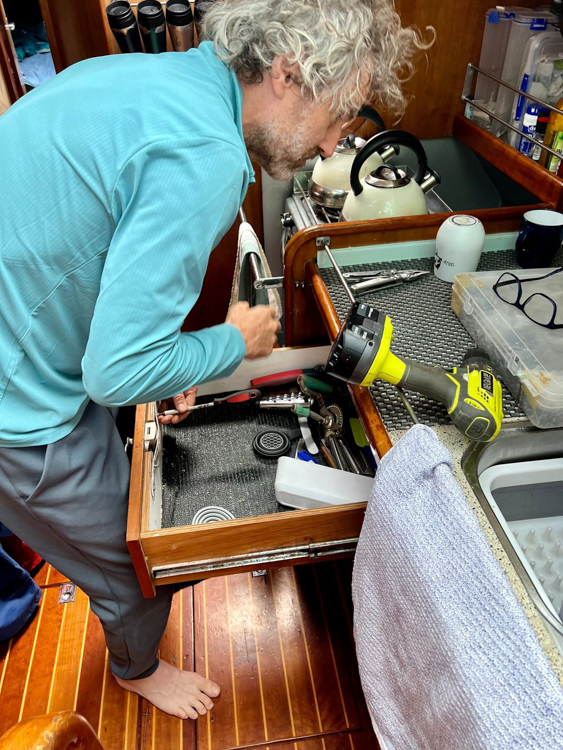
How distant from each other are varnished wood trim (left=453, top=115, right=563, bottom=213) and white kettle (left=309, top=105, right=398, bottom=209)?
236 millimetres

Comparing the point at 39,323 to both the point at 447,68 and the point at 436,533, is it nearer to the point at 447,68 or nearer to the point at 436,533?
the point at 436,533

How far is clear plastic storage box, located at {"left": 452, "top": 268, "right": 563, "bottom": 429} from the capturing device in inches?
33.3

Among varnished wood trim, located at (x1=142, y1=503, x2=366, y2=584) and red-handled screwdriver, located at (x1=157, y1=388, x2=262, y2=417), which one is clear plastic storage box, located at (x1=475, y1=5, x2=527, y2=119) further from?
varnished wood trim, located at (x1=142, y1=503, x2=366, y2=584)

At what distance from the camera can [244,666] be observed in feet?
4.44

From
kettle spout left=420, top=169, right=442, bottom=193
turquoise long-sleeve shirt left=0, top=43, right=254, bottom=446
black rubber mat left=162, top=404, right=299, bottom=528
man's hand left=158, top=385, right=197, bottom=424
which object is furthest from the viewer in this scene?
kettle spout left=420, top=169, right=442, bottom=193

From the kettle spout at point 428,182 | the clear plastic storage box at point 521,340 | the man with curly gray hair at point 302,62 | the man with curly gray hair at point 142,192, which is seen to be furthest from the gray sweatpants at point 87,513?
the kettle spout at point 428,182

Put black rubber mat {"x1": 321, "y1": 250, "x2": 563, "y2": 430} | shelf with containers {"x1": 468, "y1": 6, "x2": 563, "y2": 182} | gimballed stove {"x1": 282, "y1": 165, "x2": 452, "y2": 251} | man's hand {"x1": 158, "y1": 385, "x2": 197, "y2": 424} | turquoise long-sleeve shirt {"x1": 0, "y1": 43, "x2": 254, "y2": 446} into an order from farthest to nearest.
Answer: gimballed stove {"x1": 282, "y1": 165, "x2": 452, "y2": 251}, shelf with containers {"x1": 468, "y1": 6, "x2": 563, "y2": 182}, man's hand {"x1": 158, "y1": 385, "x2": 197, "y2": 424}, black rubber mat {"x1": 321, "y1": 250, "x2": 563, "y2": 430}, turquoise long-sleeve shirt {"x1": 0, "y1": 43, "x2": 254, "y2": 446}

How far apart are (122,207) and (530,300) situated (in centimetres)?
75

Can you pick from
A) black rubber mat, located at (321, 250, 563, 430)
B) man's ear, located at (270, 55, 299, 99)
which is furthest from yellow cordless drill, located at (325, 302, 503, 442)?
man's ear, located at (270, 55, 299, 99)

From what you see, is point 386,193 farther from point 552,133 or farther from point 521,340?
point 521,340

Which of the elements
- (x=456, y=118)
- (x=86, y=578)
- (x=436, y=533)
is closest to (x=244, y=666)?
(x=86, y=578)

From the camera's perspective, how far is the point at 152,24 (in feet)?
4.98

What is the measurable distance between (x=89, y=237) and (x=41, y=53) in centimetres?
347

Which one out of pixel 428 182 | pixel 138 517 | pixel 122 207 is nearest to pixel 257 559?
pixel 138 517
